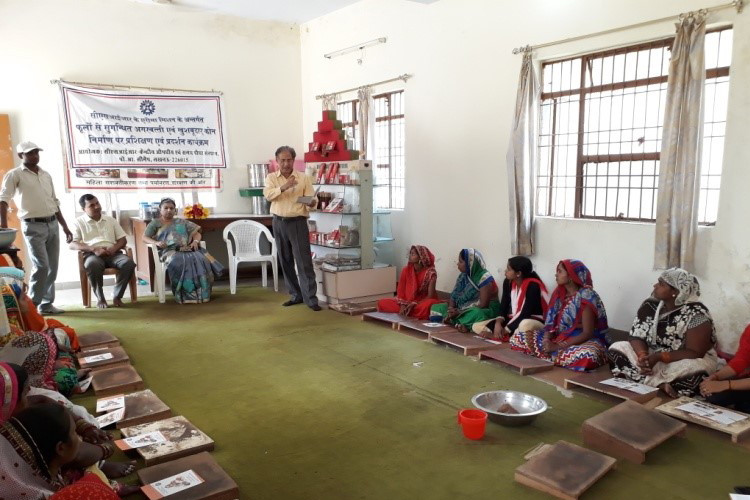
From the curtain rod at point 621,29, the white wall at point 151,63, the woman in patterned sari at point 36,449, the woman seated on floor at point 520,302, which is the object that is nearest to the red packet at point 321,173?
the white wall at point 151,63

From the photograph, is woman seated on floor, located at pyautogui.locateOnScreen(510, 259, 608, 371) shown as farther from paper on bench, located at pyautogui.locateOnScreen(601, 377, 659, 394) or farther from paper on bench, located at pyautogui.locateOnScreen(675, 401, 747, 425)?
paper on bench, located at pyautogui.locateOnScreen(675, 401, 747, 425)

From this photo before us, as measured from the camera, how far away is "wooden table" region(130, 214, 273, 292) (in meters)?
6.61

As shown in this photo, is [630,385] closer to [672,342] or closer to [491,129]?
[672,342]

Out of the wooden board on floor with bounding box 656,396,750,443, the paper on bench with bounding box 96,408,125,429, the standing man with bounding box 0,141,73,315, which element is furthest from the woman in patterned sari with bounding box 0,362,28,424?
the standing man with bounding box 0,141,73,315

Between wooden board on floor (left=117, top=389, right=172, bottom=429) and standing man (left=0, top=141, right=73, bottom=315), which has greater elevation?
standing man (left=0, top=141, right=73, bottom=315)

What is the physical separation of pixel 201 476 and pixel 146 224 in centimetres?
491

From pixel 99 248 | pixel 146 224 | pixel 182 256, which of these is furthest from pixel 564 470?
pixel 146 224

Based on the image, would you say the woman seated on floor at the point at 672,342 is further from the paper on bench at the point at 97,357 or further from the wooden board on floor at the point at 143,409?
the paper on bench at the point at 97,357

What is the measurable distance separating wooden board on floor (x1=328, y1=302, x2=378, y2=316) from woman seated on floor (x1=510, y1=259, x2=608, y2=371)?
5.74ft

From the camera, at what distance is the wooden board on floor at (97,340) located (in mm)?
4355

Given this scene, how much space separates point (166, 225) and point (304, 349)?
2.83 m

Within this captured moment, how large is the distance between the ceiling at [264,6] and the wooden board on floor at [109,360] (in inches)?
193

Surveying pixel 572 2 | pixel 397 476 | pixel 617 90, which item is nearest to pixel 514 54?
pixel 572 2

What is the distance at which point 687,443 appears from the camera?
112 inches
